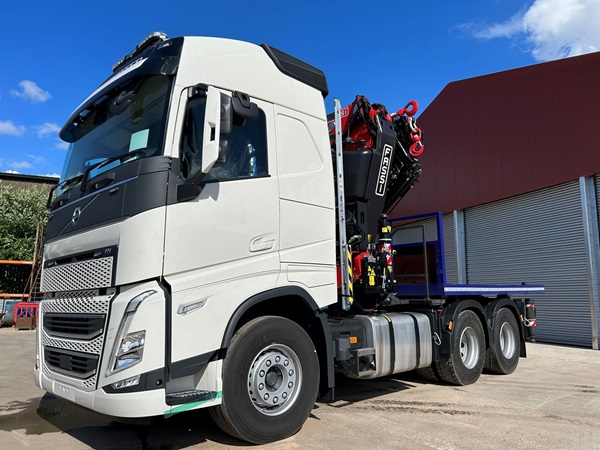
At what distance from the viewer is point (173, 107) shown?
4.05m

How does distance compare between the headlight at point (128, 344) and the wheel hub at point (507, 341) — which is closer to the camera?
the headlight at point (128, 344)

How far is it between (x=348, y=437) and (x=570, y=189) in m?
10.9

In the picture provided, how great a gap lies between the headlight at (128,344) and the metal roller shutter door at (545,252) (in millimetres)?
12135

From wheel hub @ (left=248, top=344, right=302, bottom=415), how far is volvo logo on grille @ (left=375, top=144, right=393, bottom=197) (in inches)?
108

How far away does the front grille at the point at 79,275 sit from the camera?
389 cm

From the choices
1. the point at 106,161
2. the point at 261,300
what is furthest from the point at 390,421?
the point at 106,161

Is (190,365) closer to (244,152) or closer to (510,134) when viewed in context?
(244,152)

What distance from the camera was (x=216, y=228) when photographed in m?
4.17

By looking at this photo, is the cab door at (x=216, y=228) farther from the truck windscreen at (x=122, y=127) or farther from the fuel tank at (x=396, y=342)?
the fuel tank at (x=396, y=342)

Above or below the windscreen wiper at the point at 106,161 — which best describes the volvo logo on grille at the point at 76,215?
below

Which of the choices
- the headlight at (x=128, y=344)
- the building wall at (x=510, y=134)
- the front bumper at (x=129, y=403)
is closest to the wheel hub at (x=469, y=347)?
the front bumper at (x=129, y=403)

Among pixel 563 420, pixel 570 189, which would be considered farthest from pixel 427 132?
pixel 563 420

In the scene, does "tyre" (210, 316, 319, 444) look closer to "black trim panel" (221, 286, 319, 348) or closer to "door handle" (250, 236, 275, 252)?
"black trim panel" (221, 286, 319, 348)

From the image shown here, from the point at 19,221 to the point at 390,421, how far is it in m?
24.8
